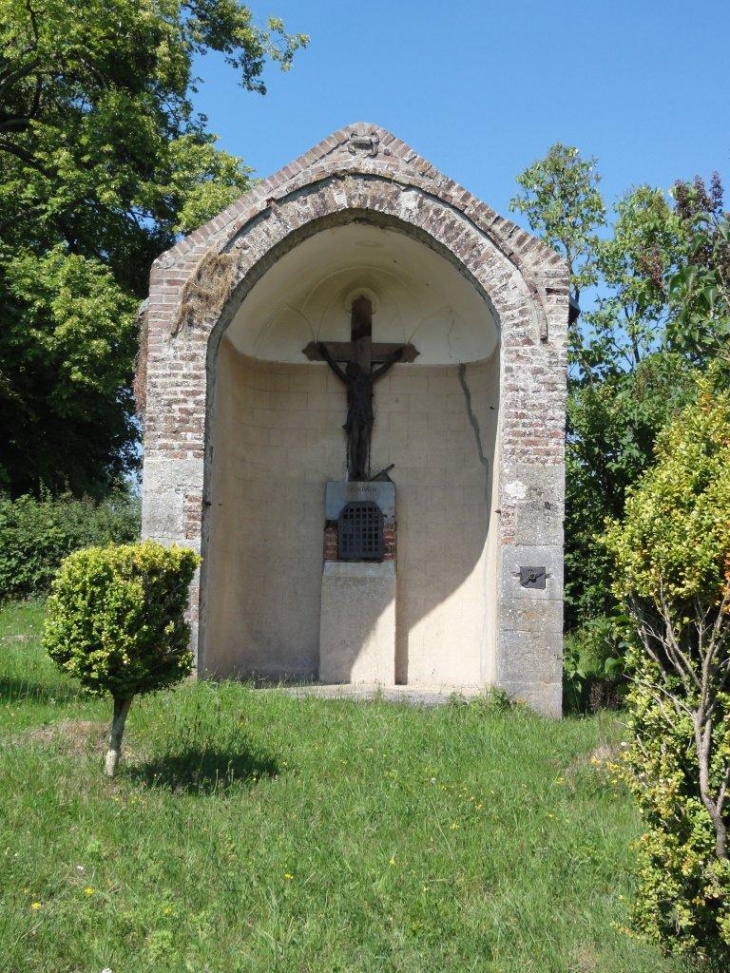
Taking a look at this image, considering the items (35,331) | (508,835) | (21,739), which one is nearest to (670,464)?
(508,835)

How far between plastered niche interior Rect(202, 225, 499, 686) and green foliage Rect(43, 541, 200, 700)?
4190 millimetres

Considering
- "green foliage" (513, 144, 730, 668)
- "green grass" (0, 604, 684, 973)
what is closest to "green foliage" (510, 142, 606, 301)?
"green foliage" (513, 144, 730, 668)

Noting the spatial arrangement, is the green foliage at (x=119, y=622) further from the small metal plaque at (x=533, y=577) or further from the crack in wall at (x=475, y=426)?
the crack in wall at (x=475, y=426)

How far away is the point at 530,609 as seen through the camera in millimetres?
9188

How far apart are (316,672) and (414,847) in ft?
18.9

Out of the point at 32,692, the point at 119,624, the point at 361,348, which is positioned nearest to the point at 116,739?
the point at 119,624

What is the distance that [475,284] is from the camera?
31.7ft

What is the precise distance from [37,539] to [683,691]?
485 inches

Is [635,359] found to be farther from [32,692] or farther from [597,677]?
[32,692]

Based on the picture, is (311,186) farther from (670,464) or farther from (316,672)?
(670,464)

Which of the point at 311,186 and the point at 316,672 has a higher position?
the point at 311,186

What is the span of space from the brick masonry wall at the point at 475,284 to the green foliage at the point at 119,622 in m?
2.85

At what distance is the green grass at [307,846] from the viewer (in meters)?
4.45

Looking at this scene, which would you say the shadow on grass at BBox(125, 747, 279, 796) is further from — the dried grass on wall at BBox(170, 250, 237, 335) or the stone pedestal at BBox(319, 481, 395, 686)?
the dried grass on wall at BBox(170, 250, 237, 335)
